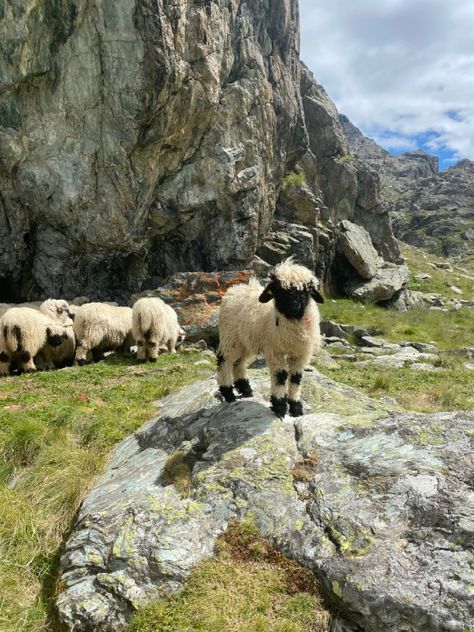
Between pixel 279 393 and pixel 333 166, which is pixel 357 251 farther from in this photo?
pixel 279 393

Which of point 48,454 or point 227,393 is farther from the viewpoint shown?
point 227,393

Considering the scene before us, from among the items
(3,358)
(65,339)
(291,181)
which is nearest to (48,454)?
(3,358)

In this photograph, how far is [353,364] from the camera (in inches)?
578

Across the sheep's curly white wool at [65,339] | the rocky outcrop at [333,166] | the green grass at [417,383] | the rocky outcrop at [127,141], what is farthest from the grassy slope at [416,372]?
the rocky outcrop at [333,166]

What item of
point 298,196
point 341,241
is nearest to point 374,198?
point 341,241

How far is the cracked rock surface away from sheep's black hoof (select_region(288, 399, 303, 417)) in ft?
1.27

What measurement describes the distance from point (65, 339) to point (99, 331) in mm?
1146

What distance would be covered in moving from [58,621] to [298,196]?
33.7m

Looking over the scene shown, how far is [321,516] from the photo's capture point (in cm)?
449

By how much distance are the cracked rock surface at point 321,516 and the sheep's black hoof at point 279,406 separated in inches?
9.9

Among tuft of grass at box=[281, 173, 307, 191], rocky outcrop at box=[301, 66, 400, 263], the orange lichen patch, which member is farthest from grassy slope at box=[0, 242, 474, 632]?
rocky outcrop at box=[301, 66, 400, 263]

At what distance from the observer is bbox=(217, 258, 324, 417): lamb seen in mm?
6332

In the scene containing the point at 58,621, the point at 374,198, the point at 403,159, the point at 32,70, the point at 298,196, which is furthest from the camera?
the point at 403,159

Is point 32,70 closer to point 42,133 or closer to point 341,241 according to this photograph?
point 42,133
